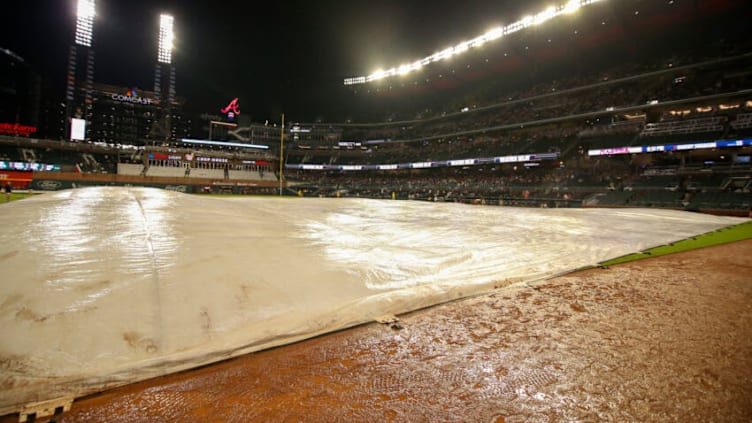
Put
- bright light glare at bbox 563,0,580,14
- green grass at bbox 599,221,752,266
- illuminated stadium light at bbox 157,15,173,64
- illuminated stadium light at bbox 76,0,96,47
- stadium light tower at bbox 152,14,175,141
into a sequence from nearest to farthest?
green grass at bbox 599,221,752,266
bright light glare at bbox 563,0,580,14
illuminated stadium light at bbox 76,0,96,47
illuminated stadium light at bbox 157,15,173,64
stadium light tower at bbox 152,14,175,141

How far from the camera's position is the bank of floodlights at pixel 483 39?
25.5 metres

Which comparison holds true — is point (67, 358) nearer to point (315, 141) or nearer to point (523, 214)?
point (523, 214)

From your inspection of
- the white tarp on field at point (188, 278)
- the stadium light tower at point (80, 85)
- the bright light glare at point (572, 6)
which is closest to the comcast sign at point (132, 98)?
the stadium light tower at point (80, 85)

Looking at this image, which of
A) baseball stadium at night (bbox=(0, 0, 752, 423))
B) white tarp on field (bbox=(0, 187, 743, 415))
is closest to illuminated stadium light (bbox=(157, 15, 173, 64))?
baseball stadium at night (bbox=(0, 0, 752, 423))

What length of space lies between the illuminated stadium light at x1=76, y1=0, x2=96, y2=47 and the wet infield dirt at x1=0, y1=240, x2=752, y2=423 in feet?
207

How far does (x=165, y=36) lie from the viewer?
43.8m

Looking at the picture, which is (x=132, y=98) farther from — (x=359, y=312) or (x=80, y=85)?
(x=359, y=312)

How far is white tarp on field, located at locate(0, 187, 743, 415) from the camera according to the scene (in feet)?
4.43

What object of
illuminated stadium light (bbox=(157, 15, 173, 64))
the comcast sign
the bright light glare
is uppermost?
illuminated stadium light (bbox=(157, 15, 173, 64))

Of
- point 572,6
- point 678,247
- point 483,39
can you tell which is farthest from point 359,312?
point 483,39

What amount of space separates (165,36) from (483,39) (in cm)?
4451

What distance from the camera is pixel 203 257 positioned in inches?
89.4

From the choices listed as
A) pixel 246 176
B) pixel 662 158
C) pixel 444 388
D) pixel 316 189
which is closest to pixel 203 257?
pixel 444 388

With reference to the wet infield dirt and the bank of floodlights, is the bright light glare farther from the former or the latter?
the wet infield dirt
